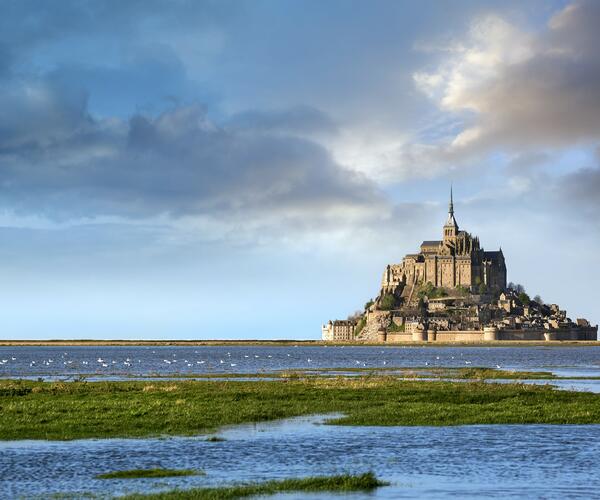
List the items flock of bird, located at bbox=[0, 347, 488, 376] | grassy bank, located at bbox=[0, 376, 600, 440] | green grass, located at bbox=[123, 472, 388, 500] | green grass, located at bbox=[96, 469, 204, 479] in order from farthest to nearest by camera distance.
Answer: flock of bird, located at bbox=[0, 347, 488, 376]
grassy bank, located at bbox=[0, 376, 600, 440]
green grass, located at bbox=[96, 469, 204, 479]
green grass, located at bbox=[123, 472, 388, 500]

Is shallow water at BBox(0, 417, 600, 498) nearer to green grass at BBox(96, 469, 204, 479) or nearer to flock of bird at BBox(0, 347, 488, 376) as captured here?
green grass at BBox(96, 469, 204, 479)

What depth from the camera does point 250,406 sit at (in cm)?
4709

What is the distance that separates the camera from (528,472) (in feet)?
96.2

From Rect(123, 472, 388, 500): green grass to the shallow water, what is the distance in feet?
2.87

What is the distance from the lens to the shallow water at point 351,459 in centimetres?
2681

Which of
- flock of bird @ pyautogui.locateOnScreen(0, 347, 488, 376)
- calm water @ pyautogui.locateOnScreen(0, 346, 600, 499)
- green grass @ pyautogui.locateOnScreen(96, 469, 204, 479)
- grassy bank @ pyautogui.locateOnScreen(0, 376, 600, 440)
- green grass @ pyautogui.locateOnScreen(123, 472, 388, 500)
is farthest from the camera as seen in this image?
flock of bird @ pyautogui.locateOnScreen(0, 347, 488, 376)

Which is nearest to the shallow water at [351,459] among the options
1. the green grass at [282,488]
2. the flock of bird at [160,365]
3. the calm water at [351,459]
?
the calm water at [351,459]

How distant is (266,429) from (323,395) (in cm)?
1457

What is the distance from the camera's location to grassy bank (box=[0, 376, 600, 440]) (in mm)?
39688

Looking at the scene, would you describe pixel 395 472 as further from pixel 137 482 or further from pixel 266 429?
pixel 266 429

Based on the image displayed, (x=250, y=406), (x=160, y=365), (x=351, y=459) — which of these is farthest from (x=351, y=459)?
(x=160, y=365)

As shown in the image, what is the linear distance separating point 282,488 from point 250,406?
20707mm

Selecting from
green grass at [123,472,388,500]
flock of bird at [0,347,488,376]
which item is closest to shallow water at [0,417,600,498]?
green grass at [123,472,388,500]

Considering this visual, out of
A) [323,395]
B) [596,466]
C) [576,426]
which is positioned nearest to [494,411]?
[576,426]
